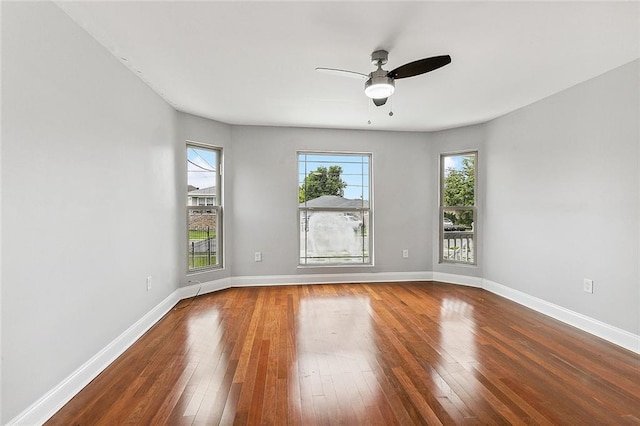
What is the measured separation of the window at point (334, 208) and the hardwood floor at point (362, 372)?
146cm

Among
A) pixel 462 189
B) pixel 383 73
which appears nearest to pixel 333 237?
pixel 462 189

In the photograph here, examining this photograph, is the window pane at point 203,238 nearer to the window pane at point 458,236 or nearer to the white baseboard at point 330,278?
the white baseboard at point 330,278

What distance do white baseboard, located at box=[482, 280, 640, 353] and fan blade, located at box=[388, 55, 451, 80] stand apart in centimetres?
288

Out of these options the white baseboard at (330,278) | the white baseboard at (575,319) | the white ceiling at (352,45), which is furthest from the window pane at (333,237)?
the white baseboard at (575,319)

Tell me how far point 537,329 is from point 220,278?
3.99m

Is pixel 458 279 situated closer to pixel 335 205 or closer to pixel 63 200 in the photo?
pixel 335 205

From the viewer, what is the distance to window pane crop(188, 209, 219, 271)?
14.1 ft

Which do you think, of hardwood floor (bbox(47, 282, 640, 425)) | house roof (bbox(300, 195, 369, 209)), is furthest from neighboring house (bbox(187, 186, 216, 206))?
hardwood floor (bbox(47, 282, 640, 425))

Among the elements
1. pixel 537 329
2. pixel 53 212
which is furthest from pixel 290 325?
pixel 537 329

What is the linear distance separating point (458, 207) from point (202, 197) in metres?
3.99

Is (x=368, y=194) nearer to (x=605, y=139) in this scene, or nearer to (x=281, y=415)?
(x=605, y=139)

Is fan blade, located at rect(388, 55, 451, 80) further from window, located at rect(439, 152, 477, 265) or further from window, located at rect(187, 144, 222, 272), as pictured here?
window, located at rect(187, 144, 222, 272)

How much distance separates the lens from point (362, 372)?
2244 mm

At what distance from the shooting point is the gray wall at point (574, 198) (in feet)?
8.91
